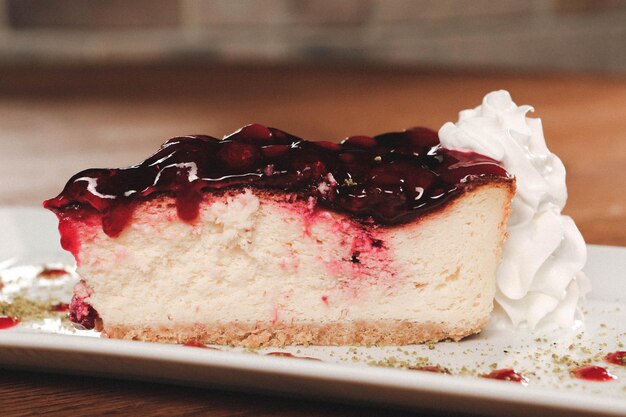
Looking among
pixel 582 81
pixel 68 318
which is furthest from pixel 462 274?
pixel 582 81

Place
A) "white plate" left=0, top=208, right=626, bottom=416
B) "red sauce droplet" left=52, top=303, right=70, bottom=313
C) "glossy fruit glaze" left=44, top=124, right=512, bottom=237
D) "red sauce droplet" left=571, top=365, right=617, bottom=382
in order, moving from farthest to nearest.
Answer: "red sauce droplet" left=52, top=303, right=70, bottom=313
"glossy fruit glaze" left=44, top=124, right=512, bottom=237
"red sauce droplet" left=571, top=365, right=617, bottom=382
"white plate" left=0, top=208, right=626, bottom=416

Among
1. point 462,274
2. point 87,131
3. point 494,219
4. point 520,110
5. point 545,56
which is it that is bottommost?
point 462,274

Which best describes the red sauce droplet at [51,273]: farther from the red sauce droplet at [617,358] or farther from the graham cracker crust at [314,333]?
the red sauce droplet at [617,358]

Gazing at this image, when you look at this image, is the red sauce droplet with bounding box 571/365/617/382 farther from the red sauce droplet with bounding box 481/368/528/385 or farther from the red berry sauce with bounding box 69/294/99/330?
the red berry sauce with bounding box 69/294/99/330

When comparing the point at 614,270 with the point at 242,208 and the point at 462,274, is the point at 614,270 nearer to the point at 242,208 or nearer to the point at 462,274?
the point at 462,274

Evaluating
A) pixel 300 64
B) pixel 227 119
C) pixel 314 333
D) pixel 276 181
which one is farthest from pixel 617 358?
pixel 300 64

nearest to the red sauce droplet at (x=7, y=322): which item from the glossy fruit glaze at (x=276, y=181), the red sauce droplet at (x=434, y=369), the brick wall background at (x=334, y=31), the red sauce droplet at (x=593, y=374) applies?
the glossy fruit glaze at (x=276, y=181)

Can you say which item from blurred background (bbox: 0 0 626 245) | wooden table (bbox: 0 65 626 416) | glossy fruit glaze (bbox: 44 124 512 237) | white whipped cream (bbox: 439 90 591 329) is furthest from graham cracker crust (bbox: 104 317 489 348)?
blurred background (bbox: 0 0 626 245)
